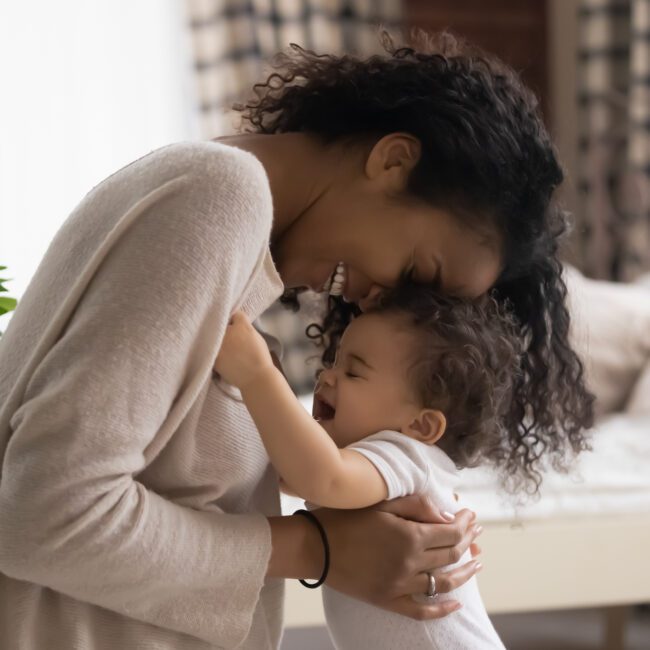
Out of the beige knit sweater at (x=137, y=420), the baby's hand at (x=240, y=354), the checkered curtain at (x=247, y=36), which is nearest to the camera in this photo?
the beige knit sweater at (x=137, y=420)

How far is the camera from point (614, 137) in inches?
153

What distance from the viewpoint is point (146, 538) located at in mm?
951

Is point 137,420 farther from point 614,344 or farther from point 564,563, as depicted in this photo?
point 614,344

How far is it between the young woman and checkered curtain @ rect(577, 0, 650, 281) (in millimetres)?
2532

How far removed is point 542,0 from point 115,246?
11.7 ft

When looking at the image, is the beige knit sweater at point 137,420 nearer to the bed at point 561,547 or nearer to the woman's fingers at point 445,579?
the woman's fingers at point 445,579

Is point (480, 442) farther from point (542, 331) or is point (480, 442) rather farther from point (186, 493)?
point (186, 493)

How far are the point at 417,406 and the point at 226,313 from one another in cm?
40

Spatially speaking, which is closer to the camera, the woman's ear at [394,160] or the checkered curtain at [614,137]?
the woman's ear at [394,160]

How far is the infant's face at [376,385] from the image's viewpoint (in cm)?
127

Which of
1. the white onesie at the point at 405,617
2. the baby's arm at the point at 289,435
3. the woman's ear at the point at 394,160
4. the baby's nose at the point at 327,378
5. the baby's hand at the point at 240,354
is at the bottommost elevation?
the white onesie at the point at 405,617

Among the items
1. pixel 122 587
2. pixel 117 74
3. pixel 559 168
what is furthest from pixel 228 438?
pixel 117 74

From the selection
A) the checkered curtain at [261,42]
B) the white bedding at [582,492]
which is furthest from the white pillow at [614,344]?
the checkered curtain at [261,42]

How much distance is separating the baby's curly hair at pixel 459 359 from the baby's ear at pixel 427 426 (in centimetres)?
1
